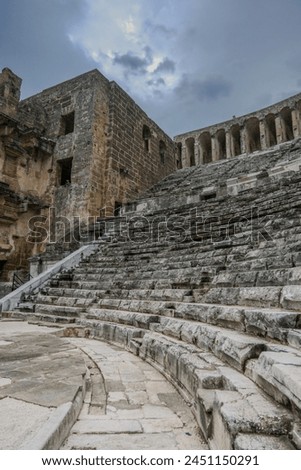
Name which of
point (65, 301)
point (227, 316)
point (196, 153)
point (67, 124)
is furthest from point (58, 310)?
point (196, 153)

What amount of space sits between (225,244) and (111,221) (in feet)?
21.8

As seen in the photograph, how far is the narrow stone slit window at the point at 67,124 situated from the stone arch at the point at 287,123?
45.9 feet

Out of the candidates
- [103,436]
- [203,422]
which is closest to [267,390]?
[203,422]

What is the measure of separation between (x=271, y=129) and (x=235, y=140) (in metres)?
2.76

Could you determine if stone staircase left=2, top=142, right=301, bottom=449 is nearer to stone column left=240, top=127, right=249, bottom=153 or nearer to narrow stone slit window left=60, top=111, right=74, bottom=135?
narrow stone slit window left=60, top=111, right=74, bottom=135

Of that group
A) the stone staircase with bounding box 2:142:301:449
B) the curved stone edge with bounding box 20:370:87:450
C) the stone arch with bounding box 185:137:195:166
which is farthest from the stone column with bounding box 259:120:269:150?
the curved stone edge with bounding box 20:370:87:450

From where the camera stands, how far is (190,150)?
25109 mm

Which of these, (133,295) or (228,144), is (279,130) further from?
(133,295)

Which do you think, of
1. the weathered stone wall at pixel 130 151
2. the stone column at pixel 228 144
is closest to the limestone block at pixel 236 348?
the weathered stone wall at pixel 130 151

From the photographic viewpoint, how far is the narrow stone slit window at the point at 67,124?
1538 centimetres

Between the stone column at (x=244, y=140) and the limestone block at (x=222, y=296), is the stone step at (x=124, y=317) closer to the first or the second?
the limestone block at (x=222, y=296)

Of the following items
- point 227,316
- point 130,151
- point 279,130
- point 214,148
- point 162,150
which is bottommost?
point 227,316

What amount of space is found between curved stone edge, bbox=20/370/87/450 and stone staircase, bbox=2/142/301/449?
0.82 metres

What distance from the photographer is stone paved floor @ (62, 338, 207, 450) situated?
171cm
